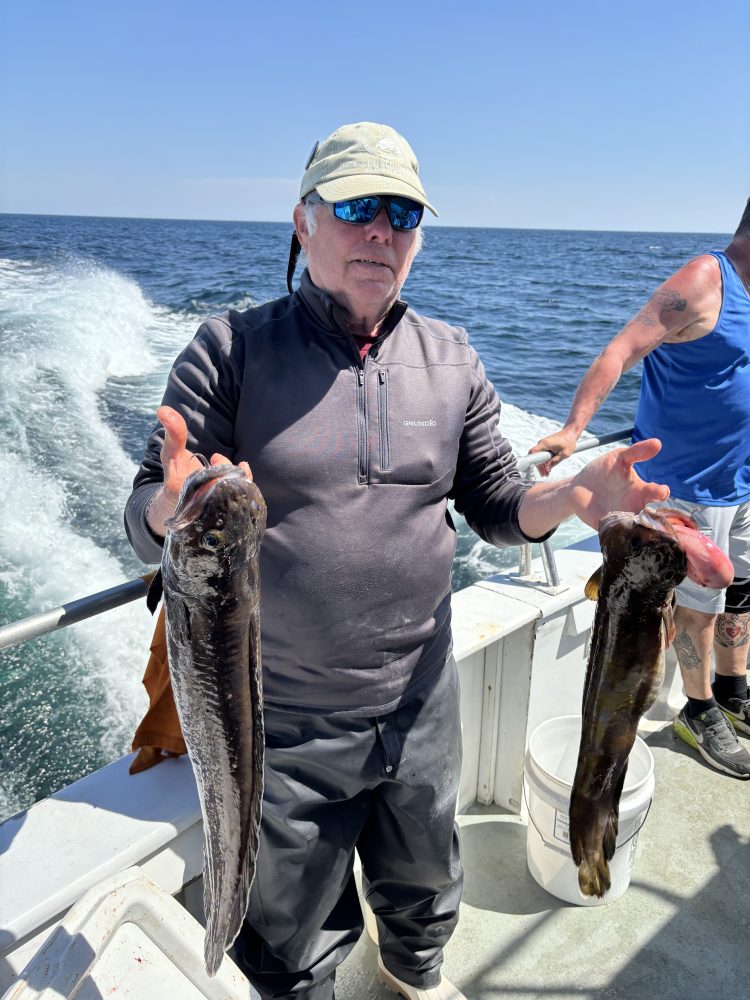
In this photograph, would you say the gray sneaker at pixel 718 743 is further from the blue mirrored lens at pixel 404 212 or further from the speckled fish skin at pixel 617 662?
the blue mirrored lens at pixel 404 212

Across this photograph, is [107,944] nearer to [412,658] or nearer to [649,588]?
[412,658]

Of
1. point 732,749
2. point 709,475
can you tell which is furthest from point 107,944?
point 732,749

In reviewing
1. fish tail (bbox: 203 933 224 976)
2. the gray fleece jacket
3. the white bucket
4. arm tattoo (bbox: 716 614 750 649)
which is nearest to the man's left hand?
the gray fleece jacket

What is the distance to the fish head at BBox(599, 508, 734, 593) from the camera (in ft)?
4.89

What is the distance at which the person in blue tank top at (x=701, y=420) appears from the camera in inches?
126

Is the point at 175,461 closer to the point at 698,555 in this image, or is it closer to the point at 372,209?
the point at 372,209

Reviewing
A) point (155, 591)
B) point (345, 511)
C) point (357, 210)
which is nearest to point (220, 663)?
point (155, 591)

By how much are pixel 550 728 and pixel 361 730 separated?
1.61 meters

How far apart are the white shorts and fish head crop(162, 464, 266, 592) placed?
104 inches

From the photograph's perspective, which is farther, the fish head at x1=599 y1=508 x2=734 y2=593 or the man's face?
the man's face

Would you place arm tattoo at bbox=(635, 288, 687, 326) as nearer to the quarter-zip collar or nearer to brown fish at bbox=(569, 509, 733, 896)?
the quarter-zip collar

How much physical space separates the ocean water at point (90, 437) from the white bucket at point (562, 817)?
11.1ft

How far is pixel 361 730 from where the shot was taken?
207 centimetres

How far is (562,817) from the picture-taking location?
3.02 metres
